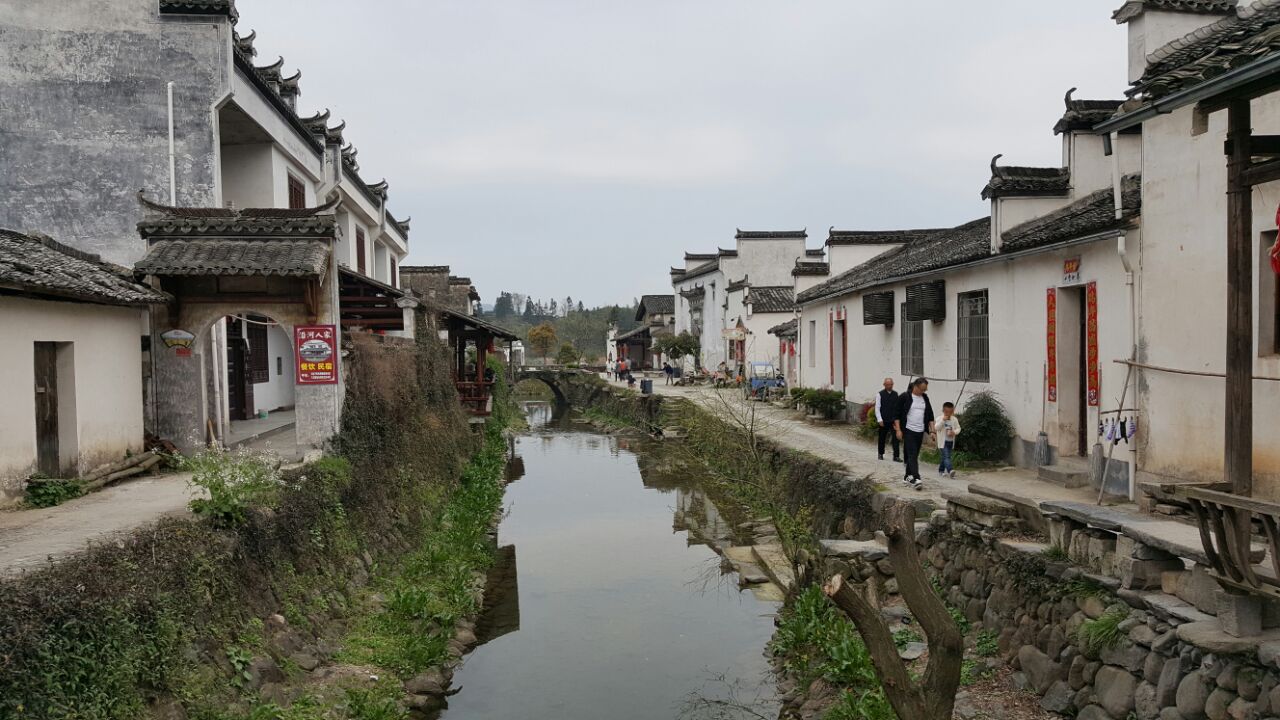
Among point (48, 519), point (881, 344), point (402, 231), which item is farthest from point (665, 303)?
point (48, 519)

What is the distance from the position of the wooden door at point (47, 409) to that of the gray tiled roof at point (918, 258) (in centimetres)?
1252

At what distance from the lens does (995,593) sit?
28.0 ft

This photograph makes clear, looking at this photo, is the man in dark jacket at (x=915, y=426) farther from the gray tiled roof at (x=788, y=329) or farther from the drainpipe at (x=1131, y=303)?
the gray tiled roof at (x=788, y=329)

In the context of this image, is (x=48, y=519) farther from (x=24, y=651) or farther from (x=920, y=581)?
(x=920, y=581)

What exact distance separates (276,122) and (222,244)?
6.38 m

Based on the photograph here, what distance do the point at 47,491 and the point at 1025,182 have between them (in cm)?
1332

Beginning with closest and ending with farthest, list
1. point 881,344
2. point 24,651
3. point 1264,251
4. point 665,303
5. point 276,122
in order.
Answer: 1. point 24,651
2. point 1264,251
3. point 276,122
4. point 881,344
5. point 665,303

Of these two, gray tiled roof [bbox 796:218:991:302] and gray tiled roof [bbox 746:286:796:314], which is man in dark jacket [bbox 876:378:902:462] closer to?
gray tiled roof [bbox 796:218:991:302]

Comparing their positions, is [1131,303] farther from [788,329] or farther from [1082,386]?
[788,329]

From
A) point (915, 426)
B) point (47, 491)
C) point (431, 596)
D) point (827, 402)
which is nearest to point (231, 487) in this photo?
point (47, 491)

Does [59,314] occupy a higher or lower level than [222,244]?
lower

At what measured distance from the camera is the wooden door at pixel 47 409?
9.85 meters

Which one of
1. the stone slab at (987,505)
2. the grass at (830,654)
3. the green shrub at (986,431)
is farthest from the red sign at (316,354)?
the green shrub at (986,431)

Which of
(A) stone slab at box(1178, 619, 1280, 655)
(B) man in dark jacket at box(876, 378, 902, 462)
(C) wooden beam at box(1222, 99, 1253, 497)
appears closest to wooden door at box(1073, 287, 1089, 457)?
(B) man in dark jacket at box(876, 378, 902, 462)
